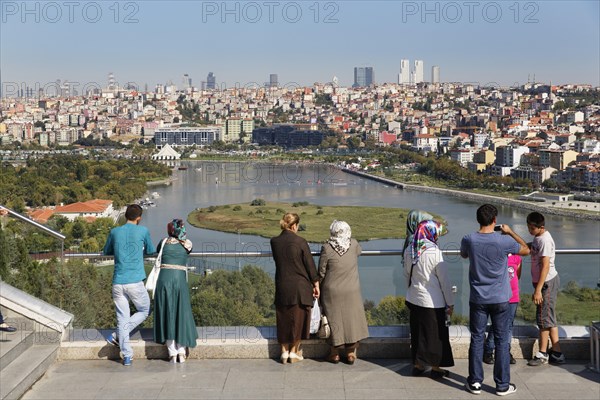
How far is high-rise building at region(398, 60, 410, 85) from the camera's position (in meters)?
63.4

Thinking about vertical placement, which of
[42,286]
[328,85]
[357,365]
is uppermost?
[328,85]

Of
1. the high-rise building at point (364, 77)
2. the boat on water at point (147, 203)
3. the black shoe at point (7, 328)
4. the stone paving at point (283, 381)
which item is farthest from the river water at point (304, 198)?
the high-rise building at point (364, 77)

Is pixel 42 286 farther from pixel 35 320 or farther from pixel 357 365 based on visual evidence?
pixel 357 365

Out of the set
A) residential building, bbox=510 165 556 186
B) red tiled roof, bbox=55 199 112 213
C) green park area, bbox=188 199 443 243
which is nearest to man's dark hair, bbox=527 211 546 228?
green park area, bbox=188 199 443 243

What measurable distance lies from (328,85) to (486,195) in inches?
1658

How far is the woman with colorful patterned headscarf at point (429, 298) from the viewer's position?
1666 millimetres

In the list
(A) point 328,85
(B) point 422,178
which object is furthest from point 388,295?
(A) point 328,85

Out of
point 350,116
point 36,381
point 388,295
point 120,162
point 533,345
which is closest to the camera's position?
point 36,381

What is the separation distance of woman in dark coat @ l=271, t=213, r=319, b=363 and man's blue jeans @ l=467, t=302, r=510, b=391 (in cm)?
35

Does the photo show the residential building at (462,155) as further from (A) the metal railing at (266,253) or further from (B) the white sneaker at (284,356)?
(B) the white sneaker at (284,356)

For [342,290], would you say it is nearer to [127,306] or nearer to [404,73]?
[127,306]

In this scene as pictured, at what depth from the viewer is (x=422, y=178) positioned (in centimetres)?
2898

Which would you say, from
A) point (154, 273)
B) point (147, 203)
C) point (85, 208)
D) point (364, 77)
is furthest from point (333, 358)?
point (364, 77)

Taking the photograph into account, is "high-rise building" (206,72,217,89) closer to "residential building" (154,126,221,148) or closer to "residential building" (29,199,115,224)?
"residential building" (154,126,221,148)
